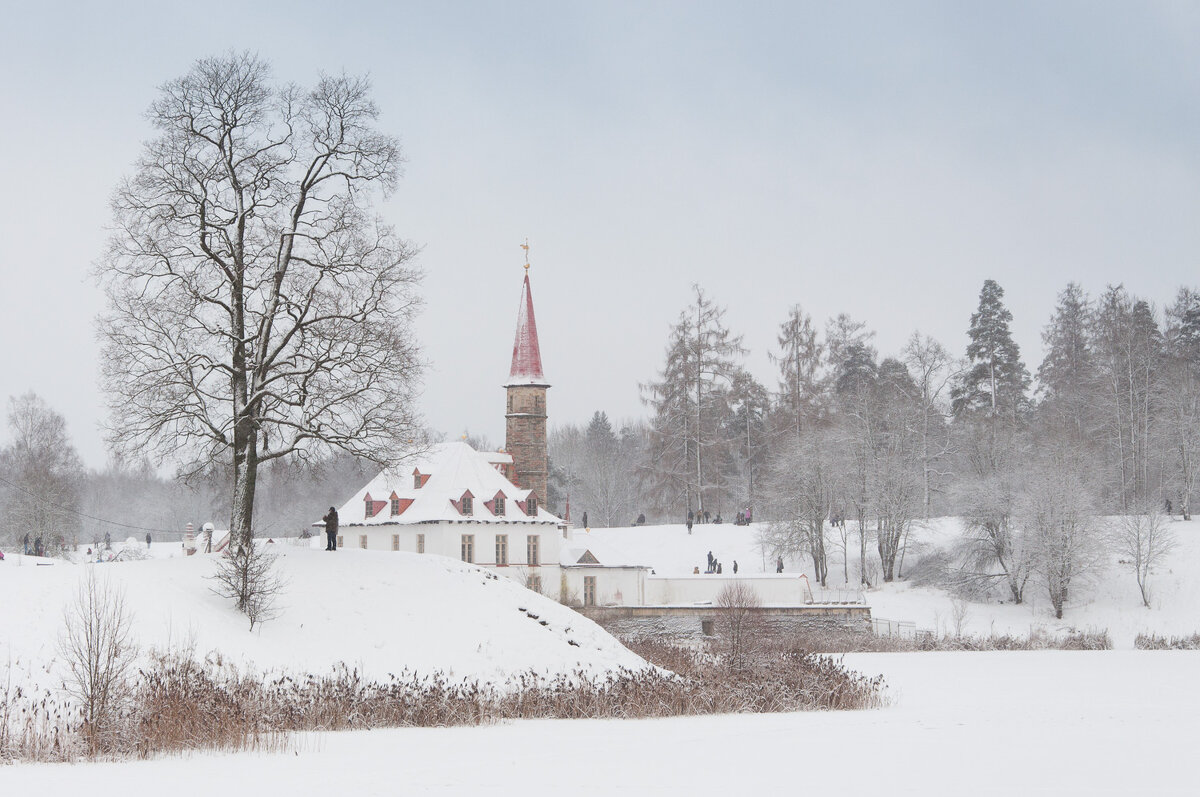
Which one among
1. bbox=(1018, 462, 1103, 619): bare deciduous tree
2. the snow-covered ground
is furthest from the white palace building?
bbox=(1018, 462, 1103, 619): bare deciduous tree

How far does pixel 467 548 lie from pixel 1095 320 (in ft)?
145

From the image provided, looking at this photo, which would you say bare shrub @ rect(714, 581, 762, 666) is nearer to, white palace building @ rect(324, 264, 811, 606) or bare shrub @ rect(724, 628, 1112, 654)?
white palace building @ rect(324, 264, 811, 606)

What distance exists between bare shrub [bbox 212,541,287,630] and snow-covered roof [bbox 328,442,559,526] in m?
23.5

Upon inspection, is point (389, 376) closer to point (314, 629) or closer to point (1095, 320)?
point (314, 629)

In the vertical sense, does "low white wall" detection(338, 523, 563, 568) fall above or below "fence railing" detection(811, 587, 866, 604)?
above

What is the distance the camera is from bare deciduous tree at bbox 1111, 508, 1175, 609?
48250 mm

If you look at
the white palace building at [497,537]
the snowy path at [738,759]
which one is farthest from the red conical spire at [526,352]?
the snowy path at [738,759]

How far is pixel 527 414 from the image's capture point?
53969 millimetres

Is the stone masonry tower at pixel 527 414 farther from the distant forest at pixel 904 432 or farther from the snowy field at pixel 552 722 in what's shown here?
the snowy field at pixel 552 722

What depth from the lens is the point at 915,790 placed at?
10.9m

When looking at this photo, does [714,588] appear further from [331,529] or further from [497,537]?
[331,529]

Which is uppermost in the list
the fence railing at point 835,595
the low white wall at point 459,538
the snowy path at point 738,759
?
the low white wall at point 459,538

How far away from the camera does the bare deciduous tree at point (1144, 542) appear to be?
48250mm

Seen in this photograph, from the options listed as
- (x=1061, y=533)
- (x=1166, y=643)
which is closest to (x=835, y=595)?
(x=1061, y=533)
